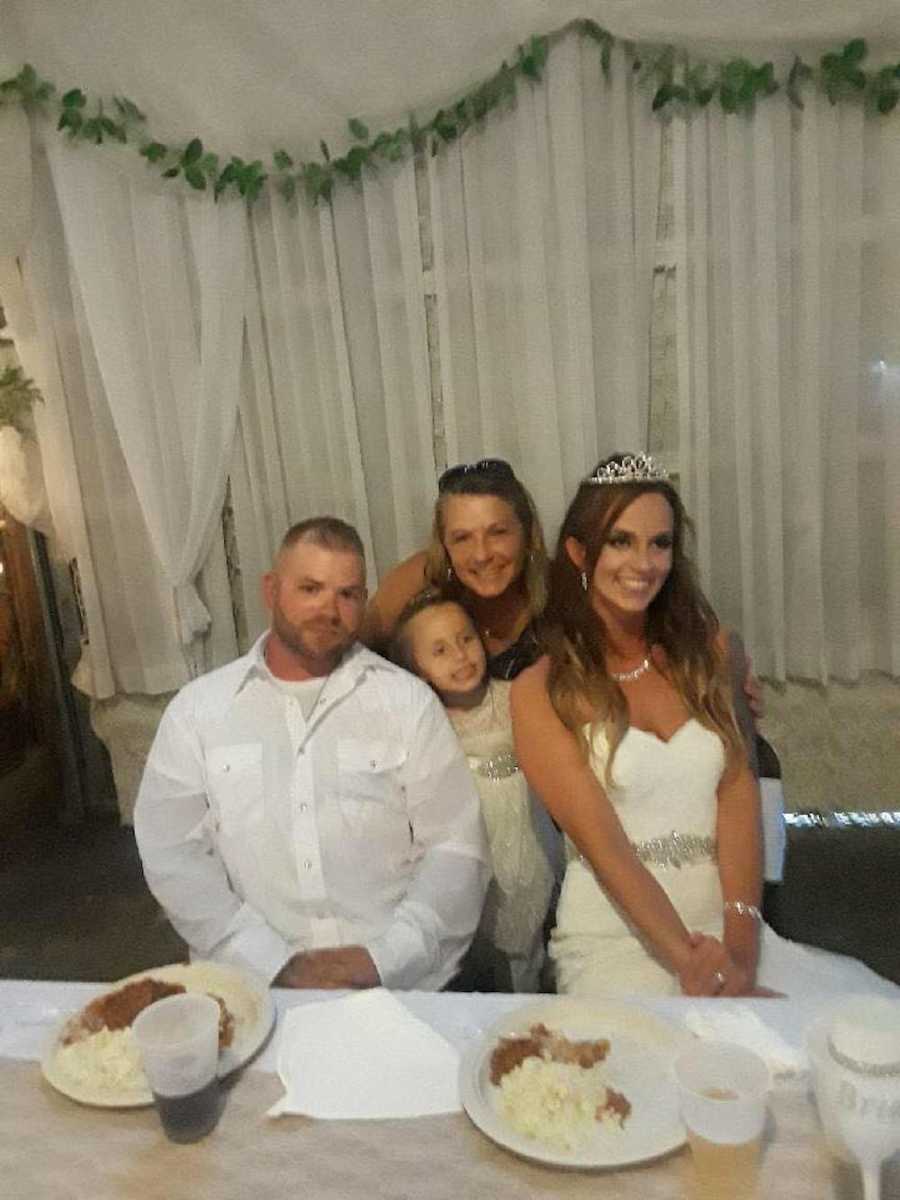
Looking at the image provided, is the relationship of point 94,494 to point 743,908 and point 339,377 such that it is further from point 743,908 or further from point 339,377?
point 743,908

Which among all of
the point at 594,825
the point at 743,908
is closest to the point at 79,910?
the point at 594,825

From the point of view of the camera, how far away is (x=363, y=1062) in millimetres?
1066

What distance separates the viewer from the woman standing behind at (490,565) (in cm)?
193

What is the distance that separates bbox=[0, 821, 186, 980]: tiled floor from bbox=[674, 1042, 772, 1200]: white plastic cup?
1922 millimetres

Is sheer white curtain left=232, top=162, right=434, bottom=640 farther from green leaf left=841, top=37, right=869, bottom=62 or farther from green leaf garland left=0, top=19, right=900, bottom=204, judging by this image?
green leaf left=841, top=37, right=869, bottom=62

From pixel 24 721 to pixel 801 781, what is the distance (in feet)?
7.85

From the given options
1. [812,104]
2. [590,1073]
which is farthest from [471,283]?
[590,1073]

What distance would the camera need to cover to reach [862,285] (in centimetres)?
242

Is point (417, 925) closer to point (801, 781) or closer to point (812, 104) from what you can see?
point (801, 781)

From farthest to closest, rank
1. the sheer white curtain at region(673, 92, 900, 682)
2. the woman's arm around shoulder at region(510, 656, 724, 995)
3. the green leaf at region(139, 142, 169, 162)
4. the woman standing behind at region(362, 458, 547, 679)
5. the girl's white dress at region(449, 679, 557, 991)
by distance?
the green leaf at region(139, 142, 169, 162)
the sheer white curtain at region(673, 92, 900, 682)
the woman standing behind at region(362, 458, 547, 679)
the girl's white dress at region(449, 679, 557, 991)
the woman's arm around shoulder at region(510, 656, 724, 995)

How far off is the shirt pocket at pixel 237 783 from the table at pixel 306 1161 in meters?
0.58

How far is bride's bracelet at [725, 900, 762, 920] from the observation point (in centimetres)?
162

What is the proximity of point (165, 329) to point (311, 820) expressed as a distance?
1.58 m

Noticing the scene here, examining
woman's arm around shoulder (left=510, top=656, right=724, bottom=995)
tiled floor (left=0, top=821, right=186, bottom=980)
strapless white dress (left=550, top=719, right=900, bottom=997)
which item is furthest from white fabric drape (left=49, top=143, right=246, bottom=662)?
strapless white dress (left=550, top=719, right=900, bottom=997)
